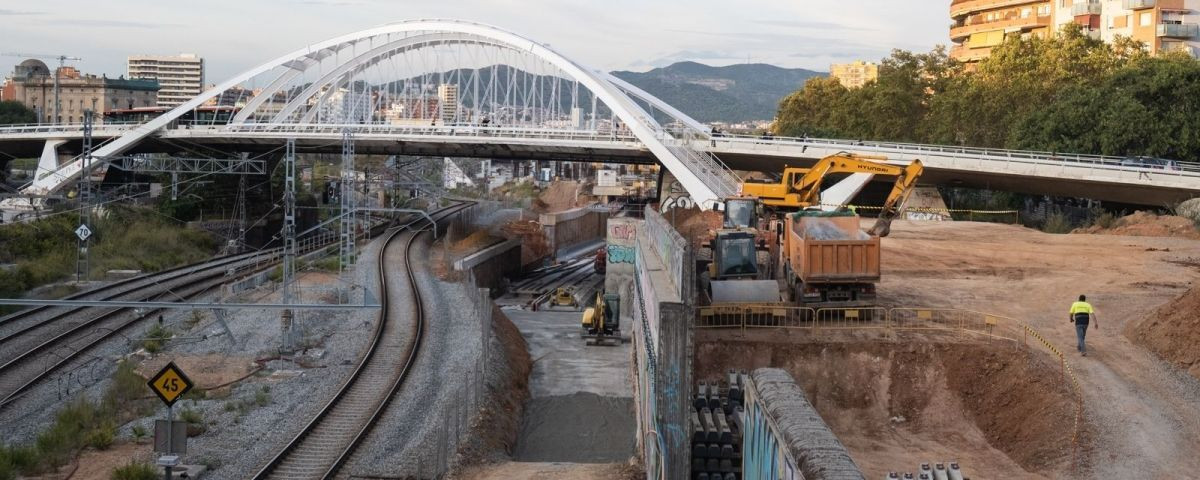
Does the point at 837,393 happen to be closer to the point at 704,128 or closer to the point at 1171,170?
the point at 1171,170

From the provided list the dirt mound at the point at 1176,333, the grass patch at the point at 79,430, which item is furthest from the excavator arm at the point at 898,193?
the grass patch at the point at 79,430

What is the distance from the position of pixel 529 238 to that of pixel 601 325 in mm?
38057

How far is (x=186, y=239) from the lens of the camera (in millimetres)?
60781

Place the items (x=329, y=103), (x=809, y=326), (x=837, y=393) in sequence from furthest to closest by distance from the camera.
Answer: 1. (x=329, y=103)
2. (x=809, y=326)
3. (x=837, y=393)

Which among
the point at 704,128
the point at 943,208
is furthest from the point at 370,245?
the point at 943,208

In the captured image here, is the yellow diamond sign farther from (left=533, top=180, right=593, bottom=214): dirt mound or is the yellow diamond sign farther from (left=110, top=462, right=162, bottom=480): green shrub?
(left=533, top=180, right=593, bottom=214): dirt mound

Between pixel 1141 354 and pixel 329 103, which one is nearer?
pixel 1141 354

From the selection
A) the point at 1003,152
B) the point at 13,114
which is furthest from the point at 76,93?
the point at 1003,152

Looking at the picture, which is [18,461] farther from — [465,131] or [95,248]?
[465,131]

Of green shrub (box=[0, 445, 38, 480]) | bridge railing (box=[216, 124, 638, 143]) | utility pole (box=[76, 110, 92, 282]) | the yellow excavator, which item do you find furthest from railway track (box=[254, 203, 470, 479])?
bridge railing (box=[216, 124, 638, 143])

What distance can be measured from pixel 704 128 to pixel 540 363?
34376 mm

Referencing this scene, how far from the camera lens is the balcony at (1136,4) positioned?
8604 cm

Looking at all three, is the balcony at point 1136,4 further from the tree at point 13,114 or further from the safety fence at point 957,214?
the tree at point 13,114

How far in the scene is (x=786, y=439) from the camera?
7.85m
